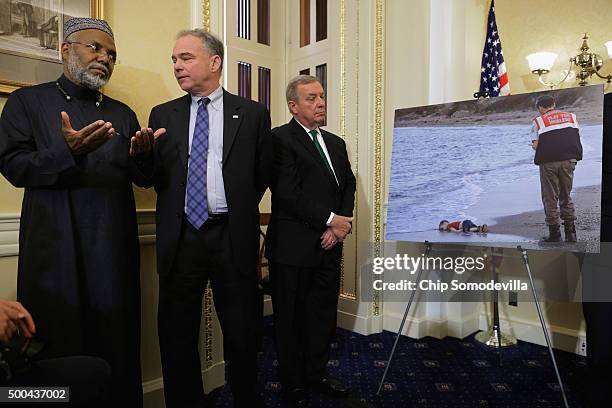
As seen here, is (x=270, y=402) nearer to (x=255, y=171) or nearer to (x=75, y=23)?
(x=255, y=171)

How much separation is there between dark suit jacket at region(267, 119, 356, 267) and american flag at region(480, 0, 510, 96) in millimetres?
1504

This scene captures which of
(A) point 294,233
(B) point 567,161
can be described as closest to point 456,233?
(B) point 567,161

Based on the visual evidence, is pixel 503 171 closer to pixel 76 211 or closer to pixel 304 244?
pixel 304 244

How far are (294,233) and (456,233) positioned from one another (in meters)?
0.84

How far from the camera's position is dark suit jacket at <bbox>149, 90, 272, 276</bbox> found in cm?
Answer: 185

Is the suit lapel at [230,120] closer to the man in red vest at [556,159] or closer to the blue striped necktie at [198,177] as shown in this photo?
the blue striped necktie at [198,177]

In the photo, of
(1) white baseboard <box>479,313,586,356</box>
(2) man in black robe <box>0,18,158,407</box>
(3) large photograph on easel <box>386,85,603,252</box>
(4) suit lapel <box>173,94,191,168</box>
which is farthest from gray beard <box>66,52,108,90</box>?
(1) white baseboard <box>479,313,586,356</box>

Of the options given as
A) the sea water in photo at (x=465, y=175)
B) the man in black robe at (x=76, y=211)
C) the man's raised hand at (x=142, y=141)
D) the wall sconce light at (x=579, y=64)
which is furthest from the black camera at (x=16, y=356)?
the wall sconce light at (x=579, y=64)

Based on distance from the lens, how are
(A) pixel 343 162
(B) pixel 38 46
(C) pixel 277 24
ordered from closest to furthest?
(B) pixel 38 46, (A) pixel 343 162, (C) pixel 277 24

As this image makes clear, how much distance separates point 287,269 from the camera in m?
2.32

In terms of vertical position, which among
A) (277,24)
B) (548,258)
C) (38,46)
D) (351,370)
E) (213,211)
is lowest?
(351,370)

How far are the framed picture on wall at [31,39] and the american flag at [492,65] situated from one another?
2.58 m

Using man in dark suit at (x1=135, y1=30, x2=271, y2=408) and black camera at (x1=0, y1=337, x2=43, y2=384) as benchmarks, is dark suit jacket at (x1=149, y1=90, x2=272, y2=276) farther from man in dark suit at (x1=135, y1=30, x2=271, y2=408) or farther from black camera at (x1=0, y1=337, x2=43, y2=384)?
black camera at (x1=0, y1=337, x2=43, y2=384)

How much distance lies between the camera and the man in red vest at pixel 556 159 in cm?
202
